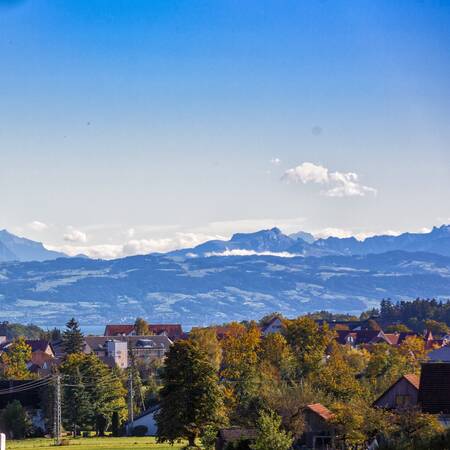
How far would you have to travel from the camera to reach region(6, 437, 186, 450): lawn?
2554 inches

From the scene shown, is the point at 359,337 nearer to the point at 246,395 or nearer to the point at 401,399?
the point at 246,395

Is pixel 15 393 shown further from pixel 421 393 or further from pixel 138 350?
pixel 138 350

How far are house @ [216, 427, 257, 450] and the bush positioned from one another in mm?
28421

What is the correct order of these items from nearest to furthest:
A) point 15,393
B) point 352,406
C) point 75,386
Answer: point 352,406, point 75,386, point 15,393

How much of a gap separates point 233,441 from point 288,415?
8.64 m

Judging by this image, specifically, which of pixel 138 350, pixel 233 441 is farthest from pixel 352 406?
pixel 138 350

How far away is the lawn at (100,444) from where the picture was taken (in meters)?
64.9

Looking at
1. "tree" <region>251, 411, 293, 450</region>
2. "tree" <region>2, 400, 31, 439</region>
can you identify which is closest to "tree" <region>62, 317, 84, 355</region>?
"tree" <region>2, 400, 31, 439</region>

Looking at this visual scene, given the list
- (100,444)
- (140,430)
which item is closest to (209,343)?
(140,430)

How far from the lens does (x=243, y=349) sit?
8750 centimetres

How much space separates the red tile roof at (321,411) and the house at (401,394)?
8.08 feet

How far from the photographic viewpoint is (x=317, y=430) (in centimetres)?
5822

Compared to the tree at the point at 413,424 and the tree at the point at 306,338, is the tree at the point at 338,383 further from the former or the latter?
the tree at the point at 413,424

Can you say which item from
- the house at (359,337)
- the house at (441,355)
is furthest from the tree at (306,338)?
the house at (359,337)
